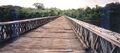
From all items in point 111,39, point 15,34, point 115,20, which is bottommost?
point 115,20

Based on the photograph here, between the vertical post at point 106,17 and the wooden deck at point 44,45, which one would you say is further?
the vertical post at point 106,17

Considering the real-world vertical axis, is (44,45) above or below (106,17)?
above

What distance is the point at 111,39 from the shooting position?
17.2 feet

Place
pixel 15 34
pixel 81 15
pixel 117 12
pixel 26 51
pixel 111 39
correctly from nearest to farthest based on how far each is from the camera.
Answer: pixel 111 39
pixel 26 51
pixel 15 34
pixel 117 12
pixel 81 15

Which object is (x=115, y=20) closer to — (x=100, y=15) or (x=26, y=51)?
(x=100, y=15)

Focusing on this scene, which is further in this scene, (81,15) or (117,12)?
(81,15)

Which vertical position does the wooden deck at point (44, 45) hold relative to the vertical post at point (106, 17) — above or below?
above

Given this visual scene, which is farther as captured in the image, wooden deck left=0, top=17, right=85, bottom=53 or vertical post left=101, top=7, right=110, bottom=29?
vertical post left=101, top=7, right=110, bottom=29

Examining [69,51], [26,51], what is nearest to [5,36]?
[26,51]

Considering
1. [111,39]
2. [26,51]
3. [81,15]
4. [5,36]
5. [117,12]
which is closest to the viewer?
[111,39]

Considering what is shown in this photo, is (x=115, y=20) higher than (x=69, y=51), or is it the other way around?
(x=69, y=51)

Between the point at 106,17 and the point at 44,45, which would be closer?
the point at 44,45

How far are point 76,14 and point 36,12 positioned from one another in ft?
57.2

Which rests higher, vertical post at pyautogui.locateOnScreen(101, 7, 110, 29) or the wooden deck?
the wooden deck
